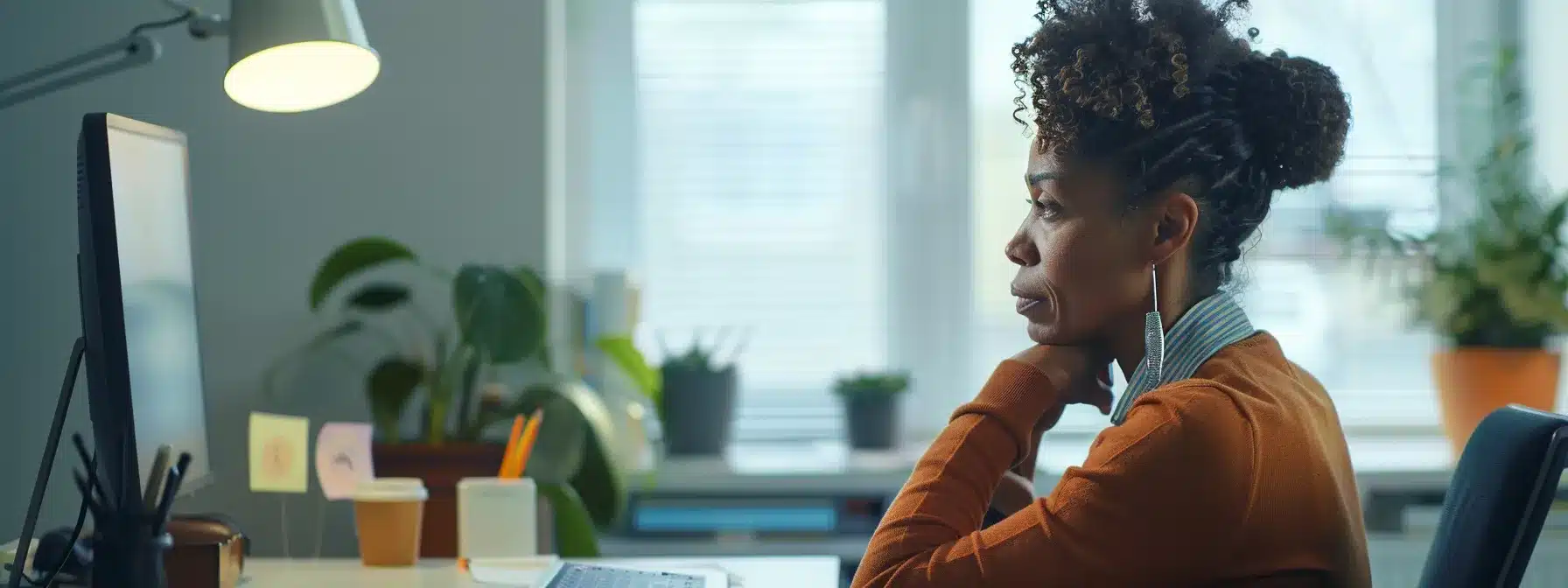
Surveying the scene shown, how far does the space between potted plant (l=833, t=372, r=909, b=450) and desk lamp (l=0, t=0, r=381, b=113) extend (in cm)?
128

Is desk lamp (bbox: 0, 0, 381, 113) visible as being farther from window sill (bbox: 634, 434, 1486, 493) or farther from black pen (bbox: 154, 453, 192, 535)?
window sill (bbox: 634, 434, 1486, 493)

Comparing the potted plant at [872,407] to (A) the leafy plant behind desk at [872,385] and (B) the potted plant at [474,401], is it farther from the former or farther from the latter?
(B) the potted plant at [474,401]

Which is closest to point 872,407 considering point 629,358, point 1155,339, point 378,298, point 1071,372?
point 629,358

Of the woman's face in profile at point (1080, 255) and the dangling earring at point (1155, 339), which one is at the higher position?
the woman's face in profile at point (1080, 255)

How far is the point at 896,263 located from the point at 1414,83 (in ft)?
3.76

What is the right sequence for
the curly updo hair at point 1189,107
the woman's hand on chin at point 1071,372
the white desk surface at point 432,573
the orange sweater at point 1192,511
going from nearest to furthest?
the orange sweater at point 1192,511 → the curly updo hair at point 1189,107 → the woman's hand on chin at point 1071,372 → the white desk surface at point 432,573

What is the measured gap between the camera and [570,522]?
2162mm

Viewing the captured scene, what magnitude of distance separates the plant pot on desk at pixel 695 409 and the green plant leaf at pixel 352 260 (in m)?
0.57

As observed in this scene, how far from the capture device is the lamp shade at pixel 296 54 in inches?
56.6

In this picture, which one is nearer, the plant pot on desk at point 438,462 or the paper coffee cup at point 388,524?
the paper coffee cup at point 388,524

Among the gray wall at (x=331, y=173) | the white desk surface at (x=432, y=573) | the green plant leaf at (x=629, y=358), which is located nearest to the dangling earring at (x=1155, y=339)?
the white desk surface at (x=432, y=573)

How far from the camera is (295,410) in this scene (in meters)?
2.49

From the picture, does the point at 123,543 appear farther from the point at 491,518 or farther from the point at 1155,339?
the point at 1155,339

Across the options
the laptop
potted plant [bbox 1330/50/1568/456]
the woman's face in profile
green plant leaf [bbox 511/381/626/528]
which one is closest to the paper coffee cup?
the laptop
